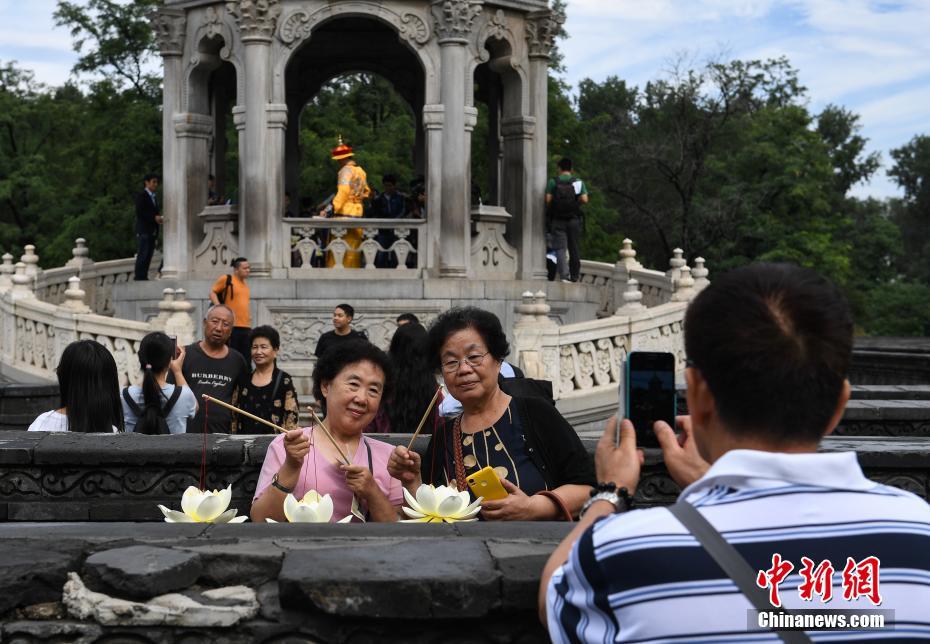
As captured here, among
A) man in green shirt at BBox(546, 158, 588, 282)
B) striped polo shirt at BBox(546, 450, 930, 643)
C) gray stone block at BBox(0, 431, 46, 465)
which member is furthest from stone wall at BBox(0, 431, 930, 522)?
man in green shirt at BBox(546, 158, 588, 282)

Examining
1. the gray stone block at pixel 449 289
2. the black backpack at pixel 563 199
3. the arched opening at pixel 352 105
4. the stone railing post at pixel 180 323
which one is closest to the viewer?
the stone railing post at pixel 180 323

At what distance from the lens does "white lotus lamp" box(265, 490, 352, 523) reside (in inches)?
170

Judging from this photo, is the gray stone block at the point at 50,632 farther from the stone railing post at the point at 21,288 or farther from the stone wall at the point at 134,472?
the stone railing post at the point at 21,288

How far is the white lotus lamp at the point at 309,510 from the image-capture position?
4316mm

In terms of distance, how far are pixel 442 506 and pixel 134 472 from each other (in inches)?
101

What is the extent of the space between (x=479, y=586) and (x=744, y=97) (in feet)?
141

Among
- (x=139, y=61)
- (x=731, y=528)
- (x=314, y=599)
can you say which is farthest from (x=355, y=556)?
(x=139, y=61)

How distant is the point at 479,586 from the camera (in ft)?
10.8

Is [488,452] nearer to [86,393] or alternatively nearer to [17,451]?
[17,451]

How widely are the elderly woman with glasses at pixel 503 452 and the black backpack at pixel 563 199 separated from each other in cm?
1759

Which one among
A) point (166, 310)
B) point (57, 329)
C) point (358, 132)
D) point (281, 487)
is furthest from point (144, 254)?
point (281, 487)

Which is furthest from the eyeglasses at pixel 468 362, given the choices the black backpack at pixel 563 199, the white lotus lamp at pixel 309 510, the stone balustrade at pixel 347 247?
the black backpack at pixel 563 199

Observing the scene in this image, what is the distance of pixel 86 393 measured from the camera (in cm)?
676

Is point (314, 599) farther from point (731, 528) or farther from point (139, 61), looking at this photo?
point (139, 61)
